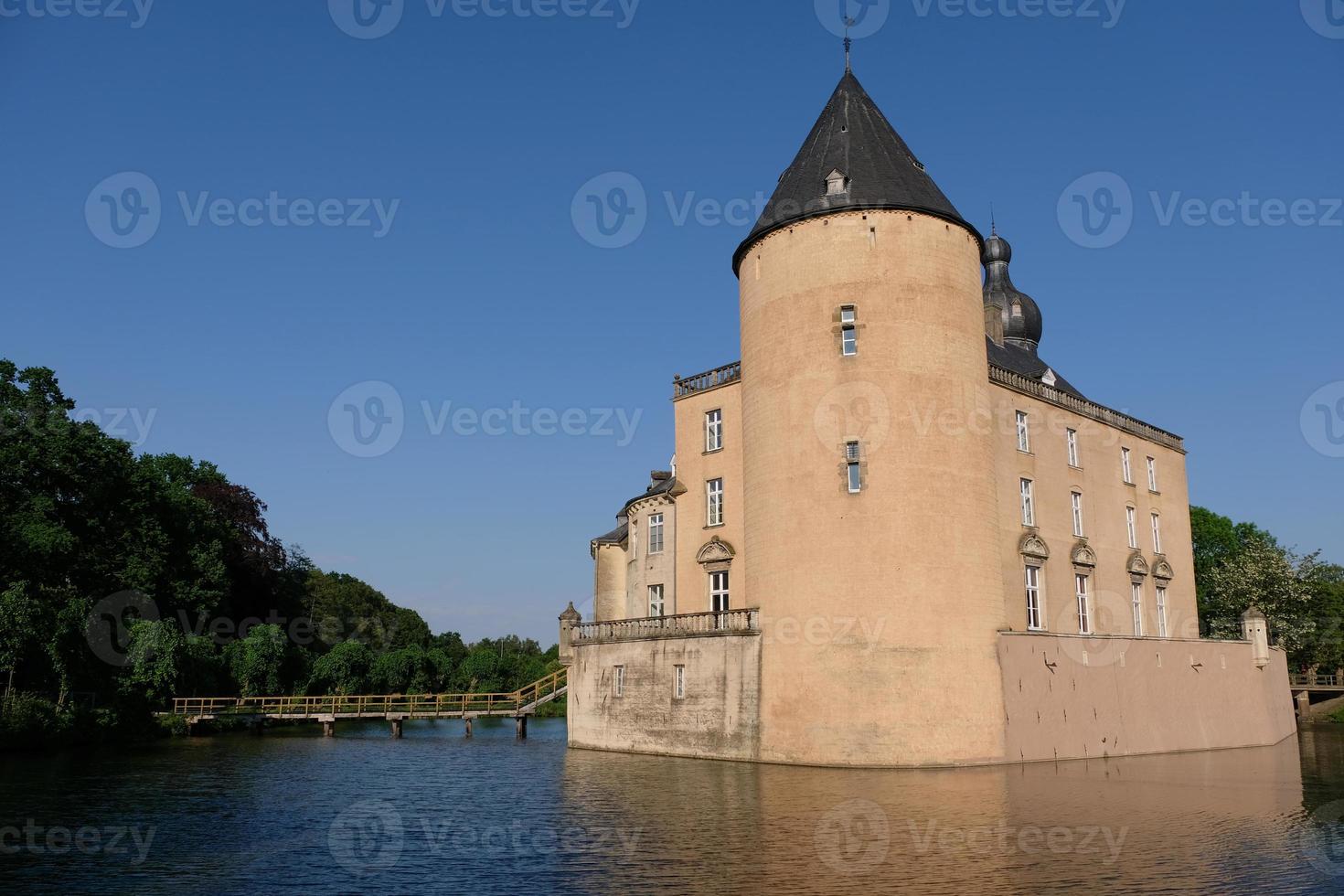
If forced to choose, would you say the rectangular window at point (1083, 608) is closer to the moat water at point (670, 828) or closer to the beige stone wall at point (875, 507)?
the moat water at point (670, 828)

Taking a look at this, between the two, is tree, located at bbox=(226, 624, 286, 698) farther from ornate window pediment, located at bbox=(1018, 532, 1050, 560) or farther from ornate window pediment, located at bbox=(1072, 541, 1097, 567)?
ornate window pediment, located at bbox=(1072, 541, 1097, 567)

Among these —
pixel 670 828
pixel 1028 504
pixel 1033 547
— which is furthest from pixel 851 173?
pixel 670 828

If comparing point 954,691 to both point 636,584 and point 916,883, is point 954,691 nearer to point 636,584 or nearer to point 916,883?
point 636,584

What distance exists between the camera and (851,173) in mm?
28703

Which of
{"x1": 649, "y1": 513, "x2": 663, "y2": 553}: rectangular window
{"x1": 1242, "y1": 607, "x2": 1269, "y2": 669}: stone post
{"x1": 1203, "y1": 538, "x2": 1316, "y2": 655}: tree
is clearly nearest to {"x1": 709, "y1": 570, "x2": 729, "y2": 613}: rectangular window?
{"x1": 649, "y1": 513, "x2": 663, "y2": 553}: rectangular window

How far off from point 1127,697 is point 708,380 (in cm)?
1539

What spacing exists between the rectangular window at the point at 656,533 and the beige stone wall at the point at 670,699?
3503mm

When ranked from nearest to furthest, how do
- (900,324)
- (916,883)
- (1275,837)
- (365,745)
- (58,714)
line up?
(916,883)
(1275,837)
(900,324)
(58,714)
(365,745)

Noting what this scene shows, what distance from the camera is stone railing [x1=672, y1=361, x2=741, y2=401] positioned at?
1273 inches

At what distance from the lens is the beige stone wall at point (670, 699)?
27875 mm

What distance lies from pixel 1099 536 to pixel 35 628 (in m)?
33.7

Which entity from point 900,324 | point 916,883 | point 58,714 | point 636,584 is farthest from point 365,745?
point 916,883

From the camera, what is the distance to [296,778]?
25.2 metres

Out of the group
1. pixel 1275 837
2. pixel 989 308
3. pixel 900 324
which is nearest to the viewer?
pixel 1275 837
